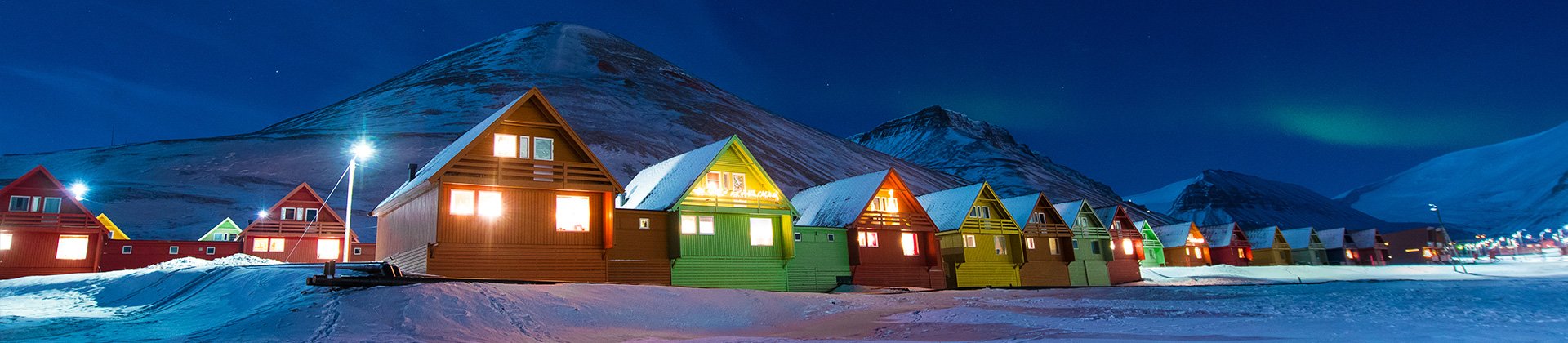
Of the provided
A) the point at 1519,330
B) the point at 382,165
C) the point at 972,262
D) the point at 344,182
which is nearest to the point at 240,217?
the point at 344,182

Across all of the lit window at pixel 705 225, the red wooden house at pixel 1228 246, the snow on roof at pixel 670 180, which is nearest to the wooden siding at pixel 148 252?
the snow on roof at pixel 670 180

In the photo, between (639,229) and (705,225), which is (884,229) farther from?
(639,229)

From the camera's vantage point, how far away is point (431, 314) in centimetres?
1675

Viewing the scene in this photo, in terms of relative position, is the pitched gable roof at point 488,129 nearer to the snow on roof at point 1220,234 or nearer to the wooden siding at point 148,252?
the wooden siding at point 148,252

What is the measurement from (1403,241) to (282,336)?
5831 inches

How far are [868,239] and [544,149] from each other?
20.1 metres

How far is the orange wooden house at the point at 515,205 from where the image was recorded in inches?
1182

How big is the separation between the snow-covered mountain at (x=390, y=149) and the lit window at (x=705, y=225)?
147 feet

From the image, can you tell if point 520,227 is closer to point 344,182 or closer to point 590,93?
point 344,182

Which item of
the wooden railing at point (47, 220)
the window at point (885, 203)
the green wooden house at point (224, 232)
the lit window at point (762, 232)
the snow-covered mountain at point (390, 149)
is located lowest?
the lit window at point (762, 232)

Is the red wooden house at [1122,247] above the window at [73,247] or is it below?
below

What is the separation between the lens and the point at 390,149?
109125 millimetres

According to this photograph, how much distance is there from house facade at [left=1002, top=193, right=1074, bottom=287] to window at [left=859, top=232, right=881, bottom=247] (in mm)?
15618

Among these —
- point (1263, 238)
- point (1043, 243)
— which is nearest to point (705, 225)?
point (1043, 243)
